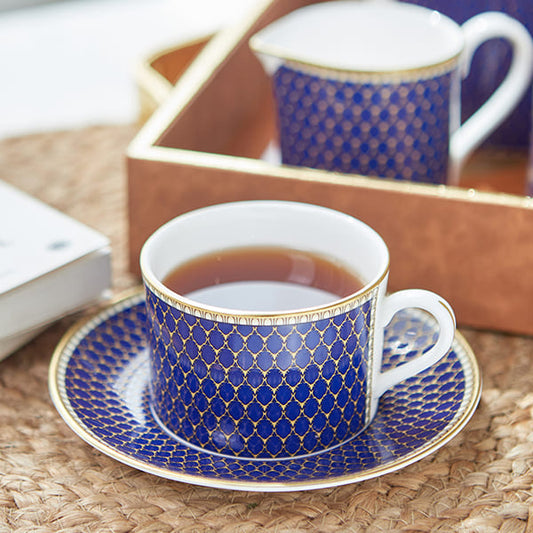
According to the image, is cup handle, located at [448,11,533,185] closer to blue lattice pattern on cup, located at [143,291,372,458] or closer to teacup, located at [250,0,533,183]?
teacup, located at [250,0,533,183]

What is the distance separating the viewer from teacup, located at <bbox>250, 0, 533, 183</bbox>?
0.55 metres

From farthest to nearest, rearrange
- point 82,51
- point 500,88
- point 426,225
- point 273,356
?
point 82,51 → point 500,88 → point 426,225 → point 273,356

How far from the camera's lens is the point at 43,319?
19.4 inches

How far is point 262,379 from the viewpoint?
0.40 m

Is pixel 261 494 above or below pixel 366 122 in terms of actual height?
below

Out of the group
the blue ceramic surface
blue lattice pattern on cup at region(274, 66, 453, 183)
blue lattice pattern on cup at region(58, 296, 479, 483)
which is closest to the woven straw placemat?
blue lattice pattern on cup at region(58, 296, 479, 483)

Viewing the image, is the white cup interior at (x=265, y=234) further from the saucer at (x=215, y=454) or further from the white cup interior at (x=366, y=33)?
the white cup interior at (x=366, y=33)

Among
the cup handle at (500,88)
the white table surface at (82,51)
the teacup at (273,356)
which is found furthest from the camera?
the white table surface at (82,51)

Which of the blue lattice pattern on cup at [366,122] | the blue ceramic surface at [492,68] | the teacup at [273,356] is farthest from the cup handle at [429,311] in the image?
the blue ceramic surface at [492,68]

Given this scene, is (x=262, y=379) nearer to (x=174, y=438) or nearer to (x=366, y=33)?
(x=174, y=438)

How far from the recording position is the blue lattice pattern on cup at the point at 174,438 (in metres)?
0.40

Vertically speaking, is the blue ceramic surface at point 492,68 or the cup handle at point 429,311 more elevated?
the blue ceramic surface at point 492,68

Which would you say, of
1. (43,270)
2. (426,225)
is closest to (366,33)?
(426,225)

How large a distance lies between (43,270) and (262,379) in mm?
150
